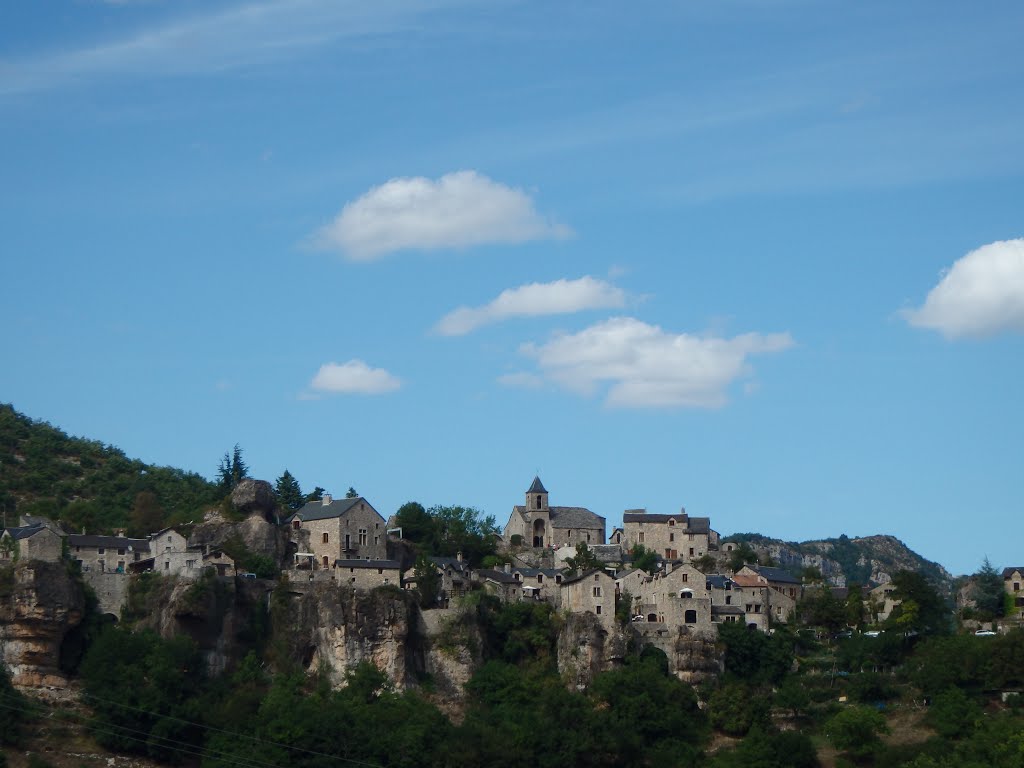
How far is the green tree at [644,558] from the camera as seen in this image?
10688 centimetres

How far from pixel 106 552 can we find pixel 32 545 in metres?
5.49

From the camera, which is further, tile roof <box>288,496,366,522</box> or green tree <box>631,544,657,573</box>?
green tree <box>631,544,657,573</box>

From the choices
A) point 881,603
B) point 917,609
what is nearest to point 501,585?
point 917,609

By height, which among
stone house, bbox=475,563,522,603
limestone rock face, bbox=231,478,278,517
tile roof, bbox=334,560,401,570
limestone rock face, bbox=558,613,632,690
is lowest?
limestone rock face, bbox=558,613,632,690

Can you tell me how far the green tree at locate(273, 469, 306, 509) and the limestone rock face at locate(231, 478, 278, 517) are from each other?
9.63 meters

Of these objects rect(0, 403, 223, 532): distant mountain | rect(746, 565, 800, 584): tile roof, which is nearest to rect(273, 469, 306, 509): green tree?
rect(0, 403, 223, 532): distant mountain

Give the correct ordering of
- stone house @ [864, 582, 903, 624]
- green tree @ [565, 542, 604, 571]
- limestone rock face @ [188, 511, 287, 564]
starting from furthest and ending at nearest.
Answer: stone house @ [864, 582, 903, 624], green tree @ [565, 542, 604, 571], limestone rock face @ [188, 511, 287, 564]

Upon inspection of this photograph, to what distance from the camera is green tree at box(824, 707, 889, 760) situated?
88.6 m

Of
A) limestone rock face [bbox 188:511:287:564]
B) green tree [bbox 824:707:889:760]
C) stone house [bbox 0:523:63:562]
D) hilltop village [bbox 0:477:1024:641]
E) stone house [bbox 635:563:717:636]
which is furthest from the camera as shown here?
limestone rock face [bbox 188:511:287:564]

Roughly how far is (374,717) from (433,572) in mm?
11156

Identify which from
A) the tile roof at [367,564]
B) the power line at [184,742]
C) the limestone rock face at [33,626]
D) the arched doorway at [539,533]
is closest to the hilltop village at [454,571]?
the tile roof at [367,564]

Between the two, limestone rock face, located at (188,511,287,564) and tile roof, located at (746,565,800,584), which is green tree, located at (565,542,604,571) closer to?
tile roof, located at (746,565,800,584)

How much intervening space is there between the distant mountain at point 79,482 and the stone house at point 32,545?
7581 mm

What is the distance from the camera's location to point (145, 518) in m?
103
